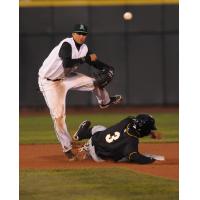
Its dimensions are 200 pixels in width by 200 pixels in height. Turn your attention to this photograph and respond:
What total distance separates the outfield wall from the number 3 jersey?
7.22 metres

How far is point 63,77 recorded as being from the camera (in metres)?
9.38

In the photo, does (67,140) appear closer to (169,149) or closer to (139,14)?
(169,149)

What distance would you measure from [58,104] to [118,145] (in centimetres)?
93

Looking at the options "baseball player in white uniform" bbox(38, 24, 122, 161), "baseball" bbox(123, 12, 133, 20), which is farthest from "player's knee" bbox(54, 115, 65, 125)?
"baseball" bbox(123, 12, 133, 20)

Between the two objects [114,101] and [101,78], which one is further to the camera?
[114,101]

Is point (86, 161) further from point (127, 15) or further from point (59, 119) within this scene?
point (127, 15)

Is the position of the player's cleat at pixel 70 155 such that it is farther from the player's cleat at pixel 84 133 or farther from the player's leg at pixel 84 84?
the player's leg at pixel 84 84

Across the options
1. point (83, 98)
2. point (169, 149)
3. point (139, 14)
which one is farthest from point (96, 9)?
point (169, 149)

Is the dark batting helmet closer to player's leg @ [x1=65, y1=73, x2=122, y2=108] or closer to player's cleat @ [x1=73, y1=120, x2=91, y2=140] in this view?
player's cleat @ [x1=73, y1=120, x2=91, y2=140]

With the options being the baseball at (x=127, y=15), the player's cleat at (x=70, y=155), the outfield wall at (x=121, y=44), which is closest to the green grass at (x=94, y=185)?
the player's cleat at (x=70, y=155)

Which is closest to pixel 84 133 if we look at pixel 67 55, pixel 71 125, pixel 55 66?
pixel 55 66

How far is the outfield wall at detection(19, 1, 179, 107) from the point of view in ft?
56.0

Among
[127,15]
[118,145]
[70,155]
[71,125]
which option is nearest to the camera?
[118,145]
